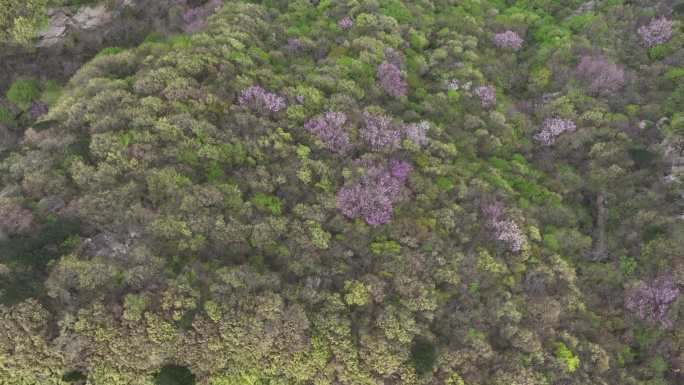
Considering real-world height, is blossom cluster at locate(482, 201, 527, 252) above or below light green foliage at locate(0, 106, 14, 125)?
below

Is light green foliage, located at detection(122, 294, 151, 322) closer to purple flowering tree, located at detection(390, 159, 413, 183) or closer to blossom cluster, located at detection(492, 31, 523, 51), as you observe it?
purple flowering tree, located at detection(390, 159, 413, 183)

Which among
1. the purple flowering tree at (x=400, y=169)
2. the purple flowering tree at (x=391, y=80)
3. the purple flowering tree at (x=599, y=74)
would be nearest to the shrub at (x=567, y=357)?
the purple flowering tree at (x=400, y=169)

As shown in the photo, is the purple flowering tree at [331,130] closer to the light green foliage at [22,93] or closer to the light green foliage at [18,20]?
the light green foliage at [22,93]

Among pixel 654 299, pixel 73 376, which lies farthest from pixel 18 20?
pixel 654 299

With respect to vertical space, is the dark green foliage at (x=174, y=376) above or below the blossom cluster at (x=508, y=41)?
below

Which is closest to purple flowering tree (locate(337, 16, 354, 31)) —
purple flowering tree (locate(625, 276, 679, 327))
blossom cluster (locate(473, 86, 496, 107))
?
blossom cluster (locate(473, 86, 496, 107))

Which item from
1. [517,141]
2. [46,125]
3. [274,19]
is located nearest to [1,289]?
[46,125]
